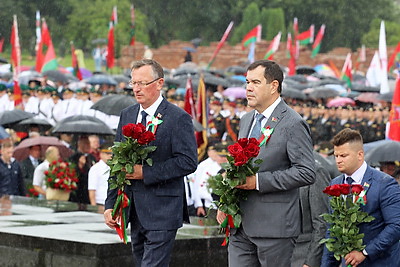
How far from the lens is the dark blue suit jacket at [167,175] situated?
6340mm

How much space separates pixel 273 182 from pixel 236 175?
0.66 ft

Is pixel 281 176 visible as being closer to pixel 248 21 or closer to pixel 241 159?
pixel 241 159

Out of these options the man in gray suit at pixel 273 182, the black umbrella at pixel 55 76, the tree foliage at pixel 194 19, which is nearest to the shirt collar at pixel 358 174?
the man in gray suit at pixel 273 182

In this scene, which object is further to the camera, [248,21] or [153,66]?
[248,21]

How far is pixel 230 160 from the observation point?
5867 millimetres

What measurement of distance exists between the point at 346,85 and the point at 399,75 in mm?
22537

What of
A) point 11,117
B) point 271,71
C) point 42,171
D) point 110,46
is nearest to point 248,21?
point 110,46

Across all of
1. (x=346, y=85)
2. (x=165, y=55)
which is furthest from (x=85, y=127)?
(x=165, y=55)

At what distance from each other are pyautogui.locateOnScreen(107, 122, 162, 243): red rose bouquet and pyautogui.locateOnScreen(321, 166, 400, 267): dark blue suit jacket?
128 centimetres

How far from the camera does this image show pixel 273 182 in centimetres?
582

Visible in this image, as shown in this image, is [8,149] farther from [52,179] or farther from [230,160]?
[230,160]

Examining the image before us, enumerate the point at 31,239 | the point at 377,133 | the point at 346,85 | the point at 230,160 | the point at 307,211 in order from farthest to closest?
the point at 346,85, the point at 377,133, the point at 31,239, the point at 307,211, the point at 230,160

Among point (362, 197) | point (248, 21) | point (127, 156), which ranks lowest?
point (362, 197)

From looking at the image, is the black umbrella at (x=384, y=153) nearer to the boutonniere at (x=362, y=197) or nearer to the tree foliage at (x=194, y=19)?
the boutonniere at (x=362, y=197)
